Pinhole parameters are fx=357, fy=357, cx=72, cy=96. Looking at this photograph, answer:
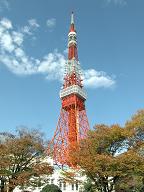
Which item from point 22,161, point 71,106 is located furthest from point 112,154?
point 71,106

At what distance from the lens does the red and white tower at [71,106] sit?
2984 inches

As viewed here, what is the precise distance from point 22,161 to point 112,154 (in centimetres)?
845

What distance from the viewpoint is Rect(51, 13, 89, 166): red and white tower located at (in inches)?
2984

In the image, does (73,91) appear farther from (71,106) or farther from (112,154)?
(112,154)

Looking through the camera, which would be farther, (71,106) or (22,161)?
(71,106)

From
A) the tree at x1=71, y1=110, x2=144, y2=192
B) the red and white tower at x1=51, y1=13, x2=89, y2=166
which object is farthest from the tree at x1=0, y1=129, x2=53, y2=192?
the red and white tower at x1=51, y1=13, x2=89, y2=166

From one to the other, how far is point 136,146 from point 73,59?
5723cm

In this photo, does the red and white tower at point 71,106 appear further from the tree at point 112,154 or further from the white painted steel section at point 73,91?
the tree at point 112,154

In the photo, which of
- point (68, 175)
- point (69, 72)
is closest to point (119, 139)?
point (68, 175)

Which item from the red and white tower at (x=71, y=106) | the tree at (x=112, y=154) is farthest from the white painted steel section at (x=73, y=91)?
the tree at (x=112, y=154)

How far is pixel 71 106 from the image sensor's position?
82.1m

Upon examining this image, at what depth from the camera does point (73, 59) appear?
3494 inches

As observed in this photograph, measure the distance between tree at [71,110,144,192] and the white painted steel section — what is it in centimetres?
4757

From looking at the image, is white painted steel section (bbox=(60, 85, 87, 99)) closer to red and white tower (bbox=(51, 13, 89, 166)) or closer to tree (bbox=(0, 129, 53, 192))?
red and white tower (bbox=(51, 13, 89, 166))
